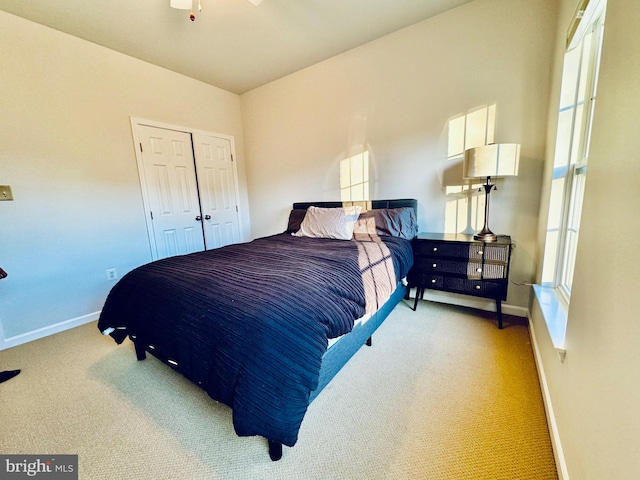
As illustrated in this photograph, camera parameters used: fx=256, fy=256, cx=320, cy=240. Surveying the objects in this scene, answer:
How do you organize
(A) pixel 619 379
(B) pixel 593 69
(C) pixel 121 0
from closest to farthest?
(A) pixel 619 379
(B) pixel 593 69
(C) pixel 121 0

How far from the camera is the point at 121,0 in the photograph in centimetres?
203

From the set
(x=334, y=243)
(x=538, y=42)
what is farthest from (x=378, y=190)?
(x=538, y=42)

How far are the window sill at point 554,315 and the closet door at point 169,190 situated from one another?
12.1 feet

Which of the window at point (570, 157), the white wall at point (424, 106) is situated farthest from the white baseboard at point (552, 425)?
the white wall at point (424, 106)

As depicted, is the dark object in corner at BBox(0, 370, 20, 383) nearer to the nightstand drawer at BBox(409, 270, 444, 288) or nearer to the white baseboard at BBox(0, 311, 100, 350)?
the white baseboard at BBox(0, 311, 100, 350)

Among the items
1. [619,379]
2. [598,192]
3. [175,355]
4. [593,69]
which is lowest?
[175,355]

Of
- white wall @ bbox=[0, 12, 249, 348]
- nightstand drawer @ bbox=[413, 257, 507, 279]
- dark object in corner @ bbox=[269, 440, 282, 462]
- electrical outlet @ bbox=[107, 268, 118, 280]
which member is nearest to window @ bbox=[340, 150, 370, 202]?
nightstand drawer @ bbox=[413, 257, 507, 279]

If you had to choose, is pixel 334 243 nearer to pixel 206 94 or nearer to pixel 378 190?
pixel 378 190

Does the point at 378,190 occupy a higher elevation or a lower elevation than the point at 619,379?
higher

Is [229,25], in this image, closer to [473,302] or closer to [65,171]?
[65,171]

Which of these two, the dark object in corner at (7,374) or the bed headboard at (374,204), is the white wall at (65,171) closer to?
the dark object in corner at (7,374)

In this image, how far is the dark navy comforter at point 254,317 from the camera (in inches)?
41.2

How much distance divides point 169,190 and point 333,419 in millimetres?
3126

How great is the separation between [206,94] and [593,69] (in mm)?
3900
